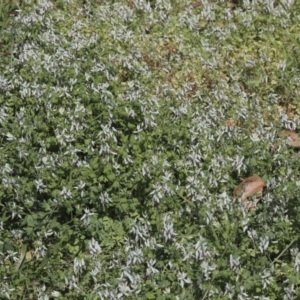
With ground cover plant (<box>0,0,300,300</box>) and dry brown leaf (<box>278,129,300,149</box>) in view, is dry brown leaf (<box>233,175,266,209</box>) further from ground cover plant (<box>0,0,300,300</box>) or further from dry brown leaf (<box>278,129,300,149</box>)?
dry brown leaf (<box>278,129,300,149</box>)

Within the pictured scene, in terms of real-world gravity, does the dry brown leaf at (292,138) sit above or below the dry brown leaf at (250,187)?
above

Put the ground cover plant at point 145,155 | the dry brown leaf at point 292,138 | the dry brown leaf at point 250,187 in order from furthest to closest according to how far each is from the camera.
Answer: the dry brown leaf at point 292,138 < the dry brown leaf at point 250,187 < the ground cover plant at point 145,155

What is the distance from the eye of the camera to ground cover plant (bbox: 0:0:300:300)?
4.05m

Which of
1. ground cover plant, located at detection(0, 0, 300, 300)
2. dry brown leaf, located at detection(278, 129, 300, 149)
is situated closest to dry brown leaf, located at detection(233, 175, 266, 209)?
ground cover plant, located at detection(0, 0, 300, 300)

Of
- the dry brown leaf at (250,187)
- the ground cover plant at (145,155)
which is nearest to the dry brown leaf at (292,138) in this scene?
the ground cover plant at (145,155)

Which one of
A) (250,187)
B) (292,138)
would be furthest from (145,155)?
(292,138)

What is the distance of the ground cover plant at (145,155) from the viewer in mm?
4051

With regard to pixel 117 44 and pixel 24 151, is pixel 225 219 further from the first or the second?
pixel 117 44

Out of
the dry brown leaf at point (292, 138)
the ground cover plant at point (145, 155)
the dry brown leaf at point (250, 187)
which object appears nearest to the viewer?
the ground cover plant at point (145, 155)

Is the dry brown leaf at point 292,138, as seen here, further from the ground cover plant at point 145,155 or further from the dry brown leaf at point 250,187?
the dry brown leaf at point 250,187

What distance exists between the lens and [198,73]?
232 inches

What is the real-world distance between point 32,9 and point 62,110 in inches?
65.7

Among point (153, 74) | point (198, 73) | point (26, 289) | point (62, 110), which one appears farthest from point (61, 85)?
point (26, 289)

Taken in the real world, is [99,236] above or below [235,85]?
below
